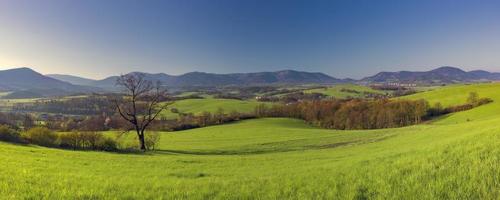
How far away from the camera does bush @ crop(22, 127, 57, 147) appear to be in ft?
146

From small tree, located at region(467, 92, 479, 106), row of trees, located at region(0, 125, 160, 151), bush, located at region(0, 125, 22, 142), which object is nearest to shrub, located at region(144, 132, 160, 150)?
row of trees, located at region(0, 125, 160, 151)

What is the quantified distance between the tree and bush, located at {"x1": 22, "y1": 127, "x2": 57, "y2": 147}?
28.1ft

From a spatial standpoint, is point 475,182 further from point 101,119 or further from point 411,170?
point 101,119

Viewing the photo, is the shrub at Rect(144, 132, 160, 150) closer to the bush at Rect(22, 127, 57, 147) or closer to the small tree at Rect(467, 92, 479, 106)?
the bush at Rect(22, 127, 57, 147)

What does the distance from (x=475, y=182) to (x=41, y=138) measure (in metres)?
47.9

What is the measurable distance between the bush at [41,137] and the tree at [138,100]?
8574 millimetres

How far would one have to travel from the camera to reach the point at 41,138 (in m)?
45.0

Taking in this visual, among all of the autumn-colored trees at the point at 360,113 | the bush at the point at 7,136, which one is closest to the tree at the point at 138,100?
the bush at the point at 7,136

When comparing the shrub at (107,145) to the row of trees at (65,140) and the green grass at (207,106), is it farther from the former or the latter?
the green grass at (207,106)

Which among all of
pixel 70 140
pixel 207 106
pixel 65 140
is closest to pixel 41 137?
pixel 65 140

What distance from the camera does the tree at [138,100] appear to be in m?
47.3

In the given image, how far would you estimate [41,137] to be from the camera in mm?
45062

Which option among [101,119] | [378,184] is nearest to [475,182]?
[378,184]

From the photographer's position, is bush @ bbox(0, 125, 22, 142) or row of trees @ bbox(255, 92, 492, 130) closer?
bush @ bbox(0, 125, 22, 142)
